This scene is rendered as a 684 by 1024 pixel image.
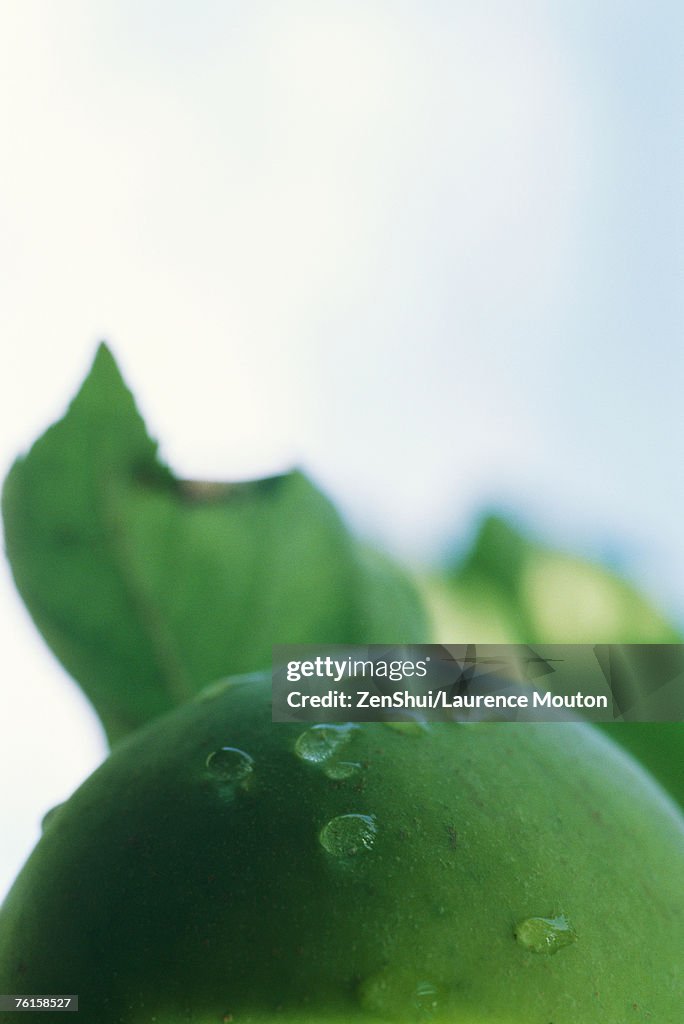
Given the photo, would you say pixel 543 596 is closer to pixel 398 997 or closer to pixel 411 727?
pixel 411 727

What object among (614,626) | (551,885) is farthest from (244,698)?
(614,626)

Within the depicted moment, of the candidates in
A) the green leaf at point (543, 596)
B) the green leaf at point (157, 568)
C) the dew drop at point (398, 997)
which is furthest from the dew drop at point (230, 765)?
the green leaf at point (543, 596)

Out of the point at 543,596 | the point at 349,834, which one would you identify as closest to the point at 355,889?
the point at 349,834

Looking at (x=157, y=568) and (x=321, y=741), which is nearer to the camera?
(x=321, y=741)

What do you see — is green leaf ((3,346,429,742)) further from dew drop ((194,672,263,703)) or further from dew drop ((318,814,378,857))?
dew drop ((318,814,378,857))

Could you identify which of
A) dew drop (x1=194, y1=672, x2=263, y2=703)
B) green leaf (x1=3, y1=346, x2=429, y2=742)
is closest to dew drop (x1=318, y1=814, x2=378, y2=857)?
dew drop (x1=194, y1=672, x2=263, y2=703)

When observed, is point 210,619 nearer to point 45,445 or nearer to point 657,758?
point 45,445

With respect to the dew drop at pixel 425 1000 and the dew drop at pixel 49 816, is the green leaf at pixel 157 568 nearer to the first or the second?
the dew drop at pixel 49 816
